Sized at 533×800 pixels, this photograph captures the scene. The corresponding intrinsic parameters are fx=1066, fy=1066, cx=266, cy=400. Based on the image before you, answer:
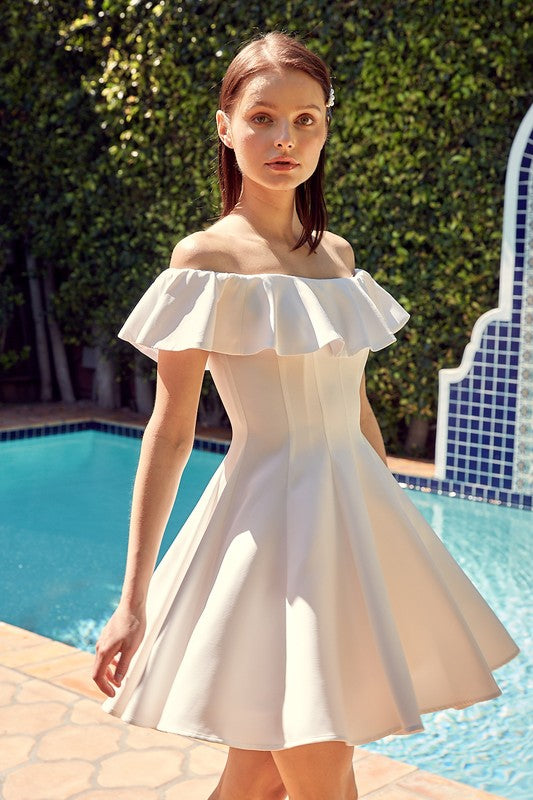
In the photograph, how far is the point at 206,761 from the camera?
293 cm

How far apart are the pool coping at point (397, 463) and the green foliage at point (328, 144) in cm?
53

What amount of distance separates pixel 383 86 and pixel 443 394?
207 centimetres

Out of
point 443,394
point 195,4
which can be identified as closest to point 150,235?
point 195,4

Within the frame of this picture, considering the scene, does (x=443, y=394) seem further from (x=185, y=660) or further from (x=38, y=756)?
(x=185, y=660)

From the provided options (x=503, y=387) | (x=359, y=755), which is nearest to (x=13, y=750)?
(x=359, y=755)

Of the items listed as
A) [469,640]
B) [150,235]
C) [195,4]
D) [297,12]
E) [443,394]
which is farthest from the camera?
[150,235]

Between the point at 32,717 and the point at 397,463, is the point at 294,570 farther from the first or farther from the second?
the point at 397,463

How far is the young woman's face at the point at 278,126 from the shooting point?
1.71m

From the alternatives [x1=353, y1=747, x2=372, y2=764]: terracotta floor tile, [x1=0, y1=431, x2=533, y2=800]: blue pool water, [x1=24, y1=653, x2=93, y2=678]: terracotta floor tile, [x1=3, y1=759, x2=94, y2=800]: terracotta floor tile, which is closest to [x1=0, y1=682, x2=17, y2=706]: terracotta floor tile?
[x1=24, y1=653, x2=93, y2=678]: terracotta floor tile

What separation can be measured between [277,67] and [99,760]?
202cm

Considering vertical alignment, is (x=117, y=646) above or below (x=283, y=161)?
below

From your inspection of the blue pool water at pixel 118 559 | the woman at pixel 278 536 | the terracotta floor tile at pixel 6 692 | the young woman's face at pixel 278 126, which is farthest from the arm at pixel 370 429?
the terracotta floor tile at pixel 6 692

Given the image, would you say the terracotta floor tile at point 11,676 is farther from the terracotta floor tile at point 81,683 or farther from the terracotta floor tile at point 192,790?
the terracotta floor tile at point 192,790

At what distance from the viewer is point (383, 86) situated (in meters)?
7.04
